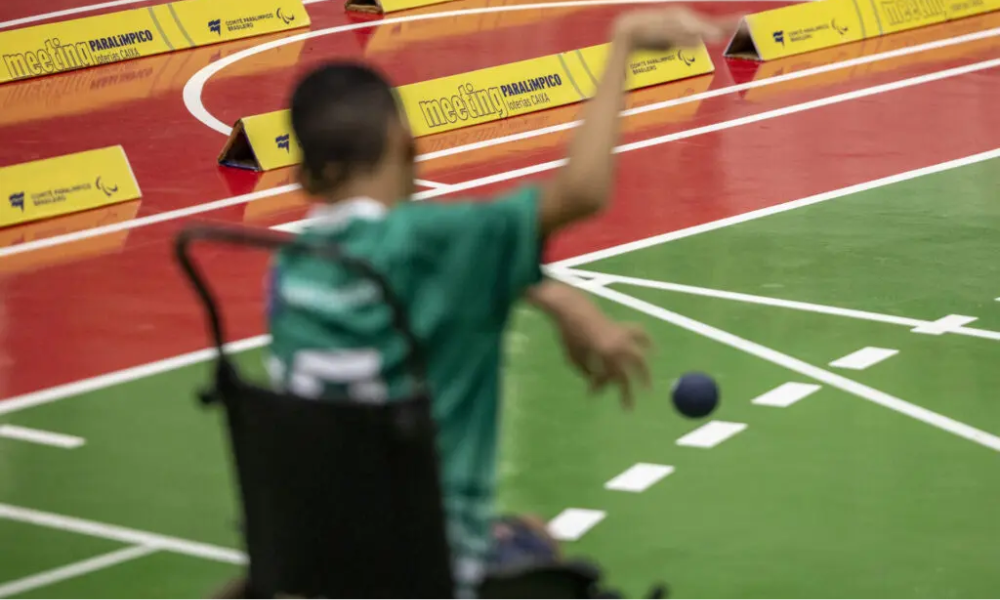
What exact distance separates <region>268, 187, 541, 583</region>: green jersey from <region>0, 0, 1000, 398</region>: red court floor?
5490mm

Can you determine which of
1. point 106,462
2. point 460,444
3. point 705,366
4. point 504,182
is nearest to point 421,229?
A: point 460,444

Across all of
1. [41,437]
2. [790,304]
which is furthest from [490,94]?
[41,437]

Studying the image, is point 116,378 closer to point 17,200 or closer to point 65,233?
point 65,233

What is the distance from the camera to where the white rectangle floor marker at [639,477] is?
7.92m

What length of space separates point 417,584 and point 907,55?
13.4 metres

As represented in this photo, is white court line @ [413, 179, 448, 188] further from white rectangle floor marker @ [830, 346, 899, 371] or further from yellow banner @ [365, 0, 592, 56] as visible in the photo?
yellow banner @ [365, 0, 592, 56]

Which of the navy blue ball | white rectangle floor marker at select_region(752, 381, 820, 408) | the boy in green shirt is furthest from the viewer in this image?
white rectangle floor marker at select_region(752, 381, 820, 408)

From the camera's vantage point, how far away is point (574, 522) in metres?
7.59

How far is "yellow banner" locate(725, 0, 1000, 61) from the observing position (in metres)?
16.5

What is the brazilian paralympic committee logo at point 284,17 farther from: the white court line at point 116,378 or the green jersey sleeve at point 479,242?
the green jersey sleeve at point 479,242

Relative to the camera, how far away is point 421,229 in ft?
12.8

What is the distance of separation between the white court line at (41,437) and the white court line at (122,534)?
2.15ft

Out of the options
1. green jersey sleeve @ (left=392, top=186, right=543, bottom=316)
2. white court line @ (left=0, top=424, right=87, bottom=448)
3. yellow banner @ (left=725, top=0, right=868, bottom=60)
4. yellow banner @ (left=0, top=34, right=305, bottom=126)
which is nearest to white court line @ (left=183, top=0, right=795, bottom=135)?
yellow banner @ (left=0, top=34, right=305, bottom=126)

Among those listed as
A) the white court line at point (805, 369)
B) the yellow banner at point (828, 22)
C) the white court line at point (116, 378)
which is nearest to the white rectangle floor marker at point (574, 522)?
the white court line at point (805, 369)
